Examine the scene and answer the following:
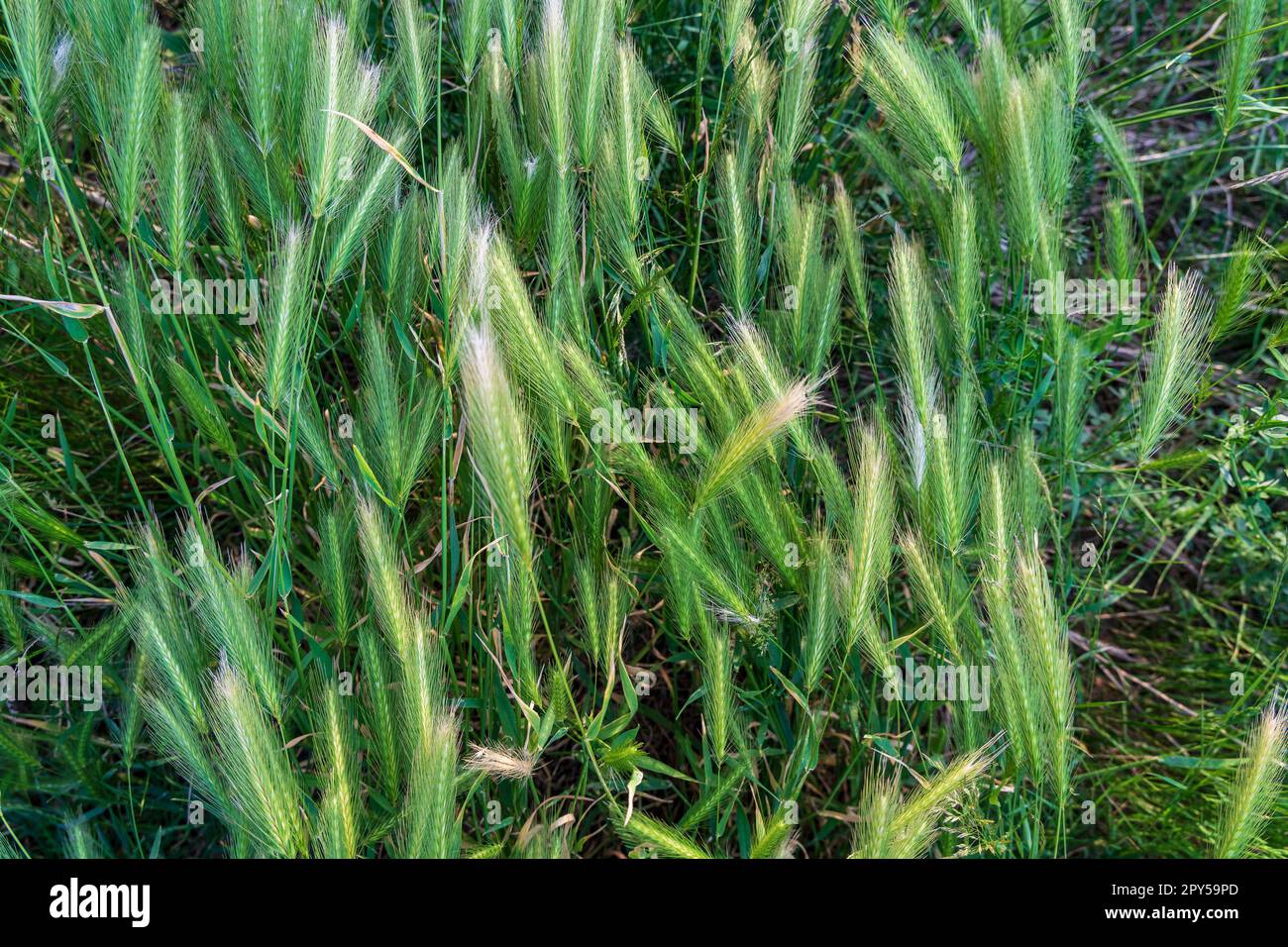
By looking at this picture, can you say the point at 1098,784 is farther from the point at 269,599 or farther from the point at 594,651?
the point at 269,599

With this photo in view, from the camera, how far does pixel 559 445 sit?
110 centimetres

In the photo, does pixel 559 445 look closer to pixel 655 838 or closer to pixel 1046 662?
pixel 655 838

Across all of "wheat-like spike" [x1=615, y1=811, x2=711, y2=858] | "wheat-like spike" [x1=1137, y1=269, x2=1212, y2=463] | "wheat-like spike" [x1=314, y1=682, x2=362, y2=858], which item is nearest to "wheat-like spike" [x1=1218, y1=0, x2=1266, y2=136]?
"wheat-like spike" [x1=1137, y1=269, x2=1212, y2=463]

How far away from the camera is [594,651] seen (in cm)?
108

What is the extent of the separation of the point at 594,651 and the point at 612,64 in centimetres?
79

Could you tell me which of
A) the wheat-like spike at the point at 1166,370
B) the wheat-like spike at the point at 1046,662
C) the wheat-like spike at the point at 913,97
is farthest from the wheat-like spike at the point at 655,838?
the wheat-like spike at the point at 913,97

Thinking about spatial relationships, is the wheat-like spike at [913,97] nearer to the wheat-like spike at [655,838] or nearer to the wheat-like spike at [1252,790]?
the wheat-like spike at [1252,790]

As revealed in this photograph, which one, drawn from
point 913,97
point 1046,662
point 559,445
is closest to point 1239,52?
point 913,97

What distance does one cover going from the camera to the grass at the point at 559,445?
3.49ft

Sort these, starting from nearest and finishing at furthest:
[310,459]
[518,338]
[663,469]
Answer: [518,338], [663,469], [310,459]

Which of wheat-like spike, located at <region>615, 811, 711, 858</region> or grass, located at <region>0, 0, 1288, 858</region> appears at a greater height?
grass, located at <region>0, 0, 1288, 858</region>

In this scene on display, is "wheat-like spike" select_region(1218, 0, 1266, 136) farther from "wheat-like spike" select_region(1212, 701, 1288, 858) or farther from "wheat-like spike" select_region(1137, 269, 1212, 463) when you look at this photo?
"wheat-like spike" select_region(1212, 701, 1288, 858)

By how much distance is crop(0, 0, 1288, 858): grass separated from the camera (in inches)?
41.9
